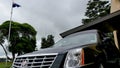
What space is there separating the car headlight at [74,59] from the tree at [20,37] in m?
45.3

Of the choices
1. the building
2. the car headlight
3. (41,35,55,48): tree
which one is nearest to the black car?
the car headlight

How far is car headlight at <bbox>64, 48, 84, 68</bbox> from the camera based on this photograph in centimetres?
529

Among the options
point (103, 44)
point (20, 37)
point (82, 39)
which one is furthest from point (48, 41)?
point (103, 44)

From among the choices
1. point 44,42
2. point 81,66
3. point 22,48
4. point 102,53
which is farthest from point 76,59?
point 44,42

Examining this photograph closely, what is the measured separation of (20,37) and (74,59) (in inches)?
1889

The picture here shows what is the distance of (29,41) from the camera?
172ft

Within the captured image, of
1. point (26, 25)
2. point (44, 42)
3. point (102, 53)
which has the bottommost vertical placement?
point (44, 42)

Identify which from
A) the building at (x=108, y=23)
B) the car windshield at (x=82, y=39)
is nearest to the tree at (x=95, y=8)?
the building at (x=108, y=23)

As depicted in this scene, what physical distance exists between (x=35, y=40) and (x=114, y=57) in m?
47.1

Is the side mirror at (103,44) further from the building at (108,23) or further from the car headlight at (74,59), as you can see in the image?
the building at (108,23)

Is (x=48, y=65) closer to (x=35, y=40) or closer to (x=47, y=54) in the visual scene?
(x=47, y=54)

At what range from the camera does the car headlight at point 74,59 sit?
208 inches

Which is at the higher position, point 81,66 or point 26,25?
point 81,66

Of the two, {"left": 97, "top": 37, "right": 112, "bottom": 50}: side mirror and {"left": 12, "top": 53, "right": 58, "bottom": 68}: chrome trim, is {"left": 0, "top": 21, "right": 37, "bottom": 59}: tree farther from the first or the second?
{"left": 12, "top": 53, "right": 58, "bottom": 68}: chrome trim
